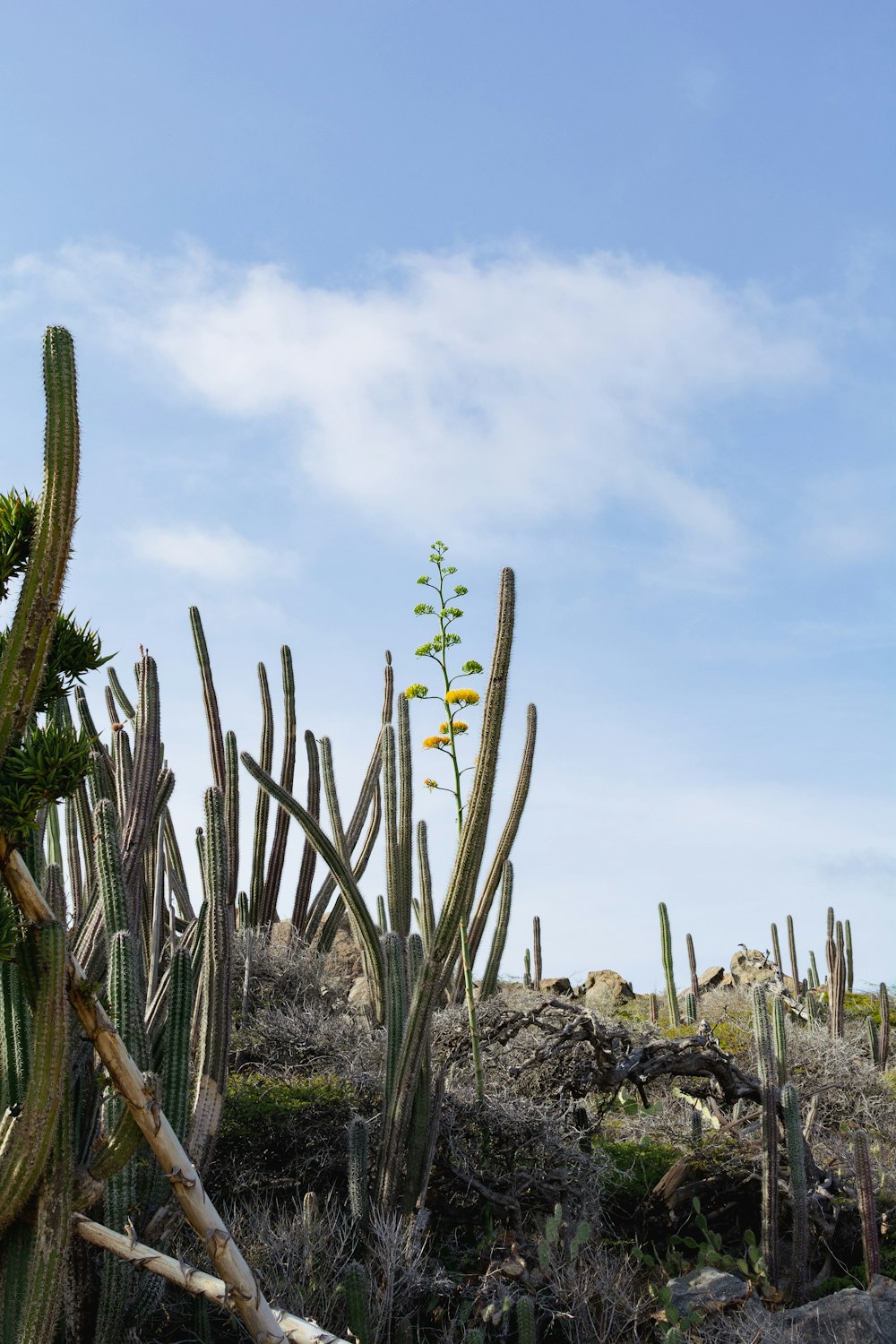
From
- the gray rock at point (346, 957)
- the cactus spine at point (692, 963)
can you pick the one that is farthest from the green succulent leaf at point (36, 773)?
the cactus spine at point (692, 963)

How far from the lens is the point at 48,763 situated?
10.7ft

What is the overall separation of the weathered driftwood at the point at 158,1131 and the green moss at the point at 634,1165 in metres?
2.83

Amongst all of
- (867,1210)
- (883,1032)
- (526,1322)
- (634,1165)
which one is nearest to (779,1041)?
(634,1165)

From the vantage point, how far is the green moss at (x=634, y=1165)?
19.0ft

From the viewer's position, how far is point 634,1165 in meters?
5.98

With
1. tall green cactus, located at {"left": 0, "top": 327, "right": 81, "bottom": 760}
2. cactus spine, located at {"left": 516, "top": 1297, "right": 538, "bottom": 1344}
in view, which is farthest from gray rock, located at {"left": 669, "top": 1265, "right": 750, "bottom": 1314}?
tall green cactus, located at {"left": 0, "top": 327, "right": 81, "bottom": 760}

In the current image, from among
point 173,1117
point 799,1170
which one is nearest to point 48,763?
point 173,1117

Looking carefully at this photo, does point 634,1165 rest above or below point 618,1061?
below

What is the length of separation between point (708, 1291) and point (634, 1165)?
1.28m

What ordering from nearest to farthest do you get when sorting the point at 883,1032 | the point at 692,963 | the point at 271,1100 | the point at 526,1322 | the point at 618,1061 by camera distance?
the point at 526,1322 < the point at 271,1100 < the point at 618,1061 < the point at 883,1032 < the point at 692,963

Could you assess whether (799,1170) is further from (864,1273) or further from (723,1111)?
(723,1111)

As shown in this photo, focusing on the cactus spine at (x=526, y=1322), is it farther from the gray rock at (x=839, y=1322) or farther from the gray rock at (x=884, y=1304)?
the gray rock at (x=884, y=1304)

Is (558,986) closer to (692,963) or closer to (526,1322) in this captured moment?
(692,963)

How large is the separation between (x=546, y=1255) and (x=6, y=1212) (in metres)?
2.41
